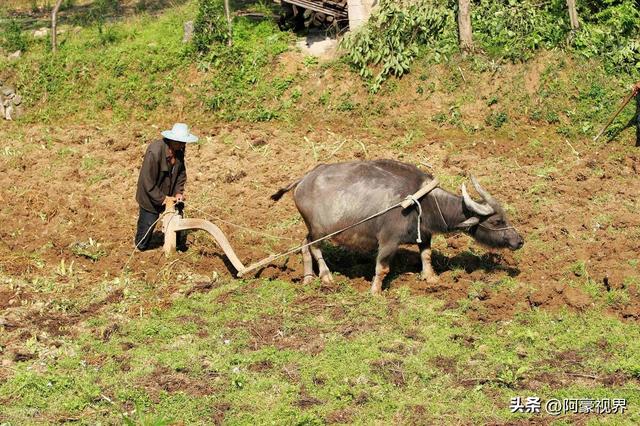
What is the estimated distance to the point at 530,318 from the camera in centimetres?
846

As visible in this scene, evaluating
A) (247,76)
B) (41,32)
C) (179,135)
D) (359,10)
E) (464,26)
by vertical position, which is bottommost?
(247,76)

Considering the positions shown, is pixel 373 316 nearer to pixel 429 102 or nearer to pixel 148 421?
pixel 148 421

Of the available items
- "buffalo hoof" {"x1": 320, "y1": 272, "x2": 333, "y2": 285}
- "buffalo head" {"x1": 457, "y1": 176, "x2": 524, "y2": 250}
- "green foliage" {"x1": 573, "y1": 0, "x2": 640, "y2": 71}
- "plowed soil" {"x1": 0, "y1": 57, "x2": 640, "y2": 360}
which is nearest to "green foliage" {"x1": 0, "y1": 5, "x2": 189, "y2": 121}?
"plowed soil" {"x1": 0, "y1": 57, "x2": 640, "y2": 360}

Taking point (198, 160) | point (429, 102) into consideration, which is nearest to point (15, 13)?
point (198, 160)

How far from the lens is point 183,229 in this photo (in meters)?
9.84

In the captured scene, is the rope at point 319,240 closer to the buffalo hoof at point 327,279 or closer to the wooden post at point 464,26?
the buffalo hoof at point 327,279

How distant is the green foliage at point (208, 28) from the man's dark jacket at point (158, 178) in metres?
6.51

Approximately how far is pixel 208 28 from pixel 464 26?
14.9 feet

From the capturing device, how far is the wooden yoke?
9.55m

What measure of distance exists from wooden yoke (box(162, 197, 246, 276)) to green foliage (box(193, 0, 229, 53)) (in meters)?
6.73

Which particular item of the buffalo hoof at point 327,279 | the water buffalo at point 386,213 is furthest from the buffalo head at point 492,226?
the buffalo hoof at point 327,279

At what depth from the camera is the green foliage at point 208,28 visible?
16109 mm

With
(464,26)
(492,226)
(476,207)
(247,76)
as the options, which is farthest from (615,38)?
(476,207)

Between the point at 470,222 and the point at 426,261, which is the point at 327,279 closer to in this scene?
the point at 426,261
